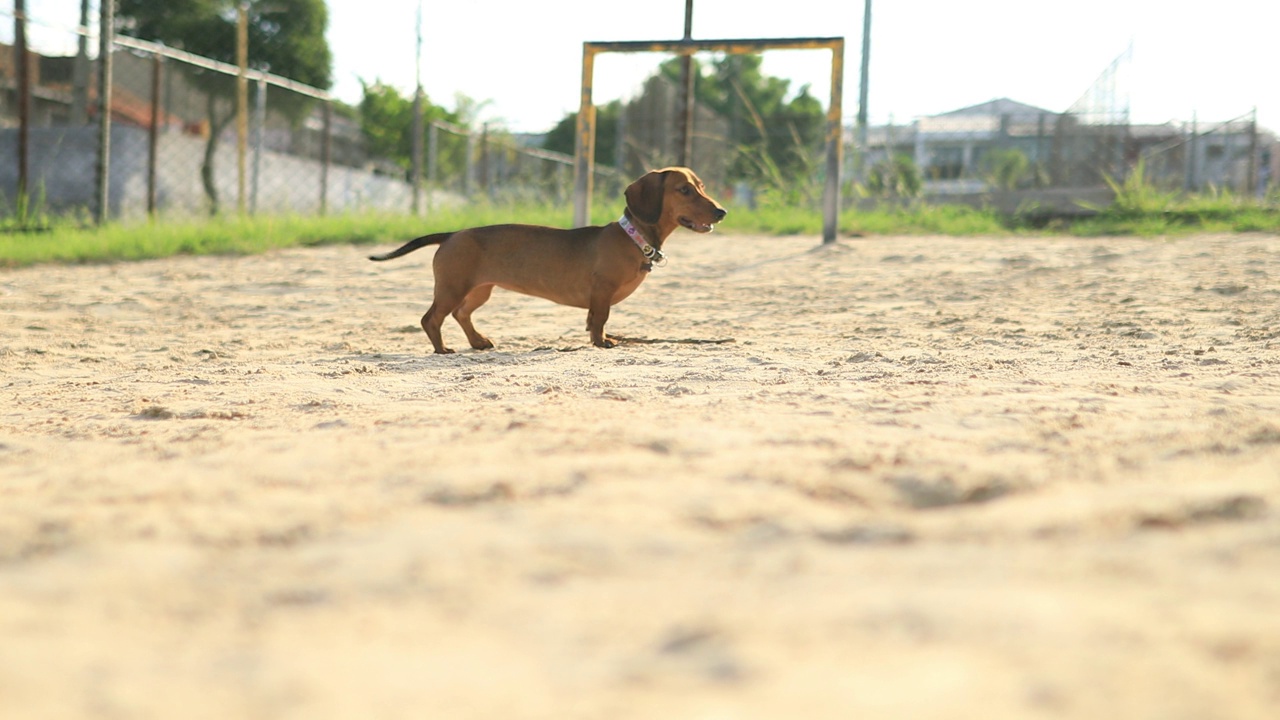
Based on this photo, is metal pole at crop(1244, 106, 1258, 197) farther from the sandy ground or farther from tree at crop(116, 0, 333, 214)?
tree at crop(116, 0, 333, 214)

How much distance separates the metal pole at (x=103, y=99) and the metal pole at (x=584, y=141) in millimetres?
3935

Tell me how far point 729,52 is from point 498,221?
2.46m

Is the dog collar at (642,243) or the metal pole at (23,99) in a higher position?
the metal pole at (23,99)

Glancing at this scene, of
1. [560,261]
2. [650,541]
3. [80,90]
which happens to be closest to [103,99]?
[80,90]

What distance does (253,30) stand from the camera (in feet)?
66.3

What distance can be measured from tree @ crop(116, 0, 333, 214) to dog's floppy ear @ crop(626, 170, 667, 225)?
14.4 meters

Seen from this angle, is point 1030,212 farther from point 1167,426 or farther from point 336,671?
point 336,671

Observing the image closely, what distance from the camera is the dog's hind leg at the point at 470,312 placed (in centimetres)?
498

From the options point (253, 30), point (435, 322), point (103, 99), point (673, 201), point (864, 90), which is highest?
point (253, 30)

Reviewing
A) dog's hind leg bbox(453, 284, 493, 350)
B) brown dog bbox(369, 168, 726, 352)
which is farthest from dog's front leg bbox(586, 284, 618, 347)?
dog's hind leg bbox(453, 284, 493, 350)

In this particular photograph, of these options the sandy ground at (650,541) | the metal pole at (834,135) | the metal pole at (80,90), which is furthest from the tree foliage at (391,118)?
the sandy ground at (650,541)

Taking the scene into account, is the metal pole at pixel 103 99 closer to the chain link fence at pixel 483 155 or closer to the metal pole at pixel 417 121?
the chain link fence at pixel 483 155

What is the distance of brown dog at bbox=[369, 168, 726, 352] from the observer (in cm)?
489

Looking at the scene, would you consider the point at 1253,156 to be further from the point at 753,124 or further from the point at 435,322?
the point at 435,322
